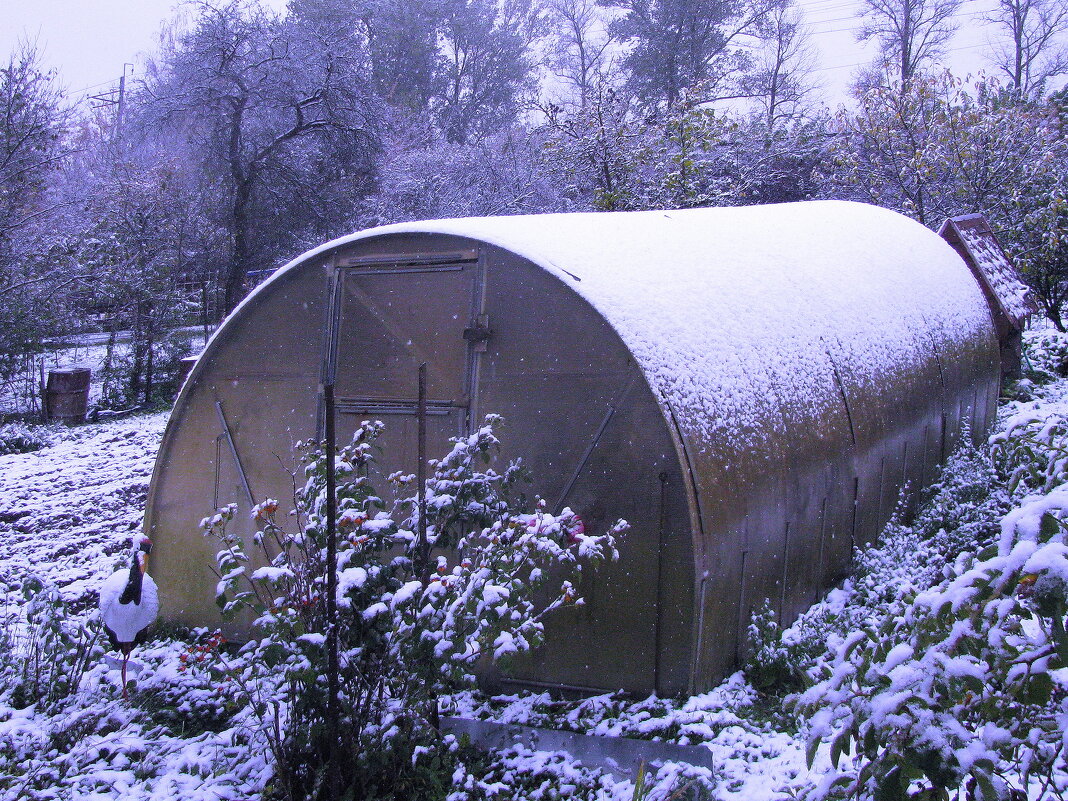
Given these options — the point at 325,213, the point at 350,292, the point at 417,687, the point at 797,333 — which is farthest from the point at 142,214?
the point at 417,687

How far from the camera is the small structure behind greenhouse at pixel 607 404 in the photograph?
4.63 metres

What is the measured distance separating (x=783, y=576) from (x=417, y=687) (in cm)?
254

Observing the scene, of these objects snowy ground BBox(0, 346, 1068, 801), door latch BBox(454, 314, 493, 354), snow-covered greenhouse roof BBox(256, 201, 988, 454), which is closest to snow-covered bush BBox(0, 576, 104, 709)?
snowy ground BBox(0, 346, 1068, 801)

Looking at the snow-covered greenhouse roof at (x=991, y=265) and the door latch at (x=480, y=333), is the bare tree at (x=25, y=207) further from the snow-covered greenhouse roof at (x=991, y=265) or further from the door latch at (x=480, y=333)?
the snow-covered greenhouse roof at (x=991, y=265)

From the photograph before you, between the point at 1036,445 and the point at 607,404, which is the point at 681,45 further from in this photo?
the point at 1036,445

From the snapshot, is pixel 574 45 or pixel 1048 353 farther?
pixel 574 45

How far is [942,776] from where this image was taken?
68.6 inches

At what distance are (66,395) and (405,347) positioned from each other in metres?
10.1

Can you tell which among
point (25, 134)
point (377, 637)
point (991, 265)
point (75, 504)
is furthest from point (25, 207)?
point (991, 265)

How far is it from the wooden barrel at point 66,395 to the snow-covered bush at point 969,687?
13591 millimetres

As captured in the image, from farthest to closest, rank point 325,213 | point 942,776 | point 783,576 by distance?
point 325,213, point 783,576, point 942,776

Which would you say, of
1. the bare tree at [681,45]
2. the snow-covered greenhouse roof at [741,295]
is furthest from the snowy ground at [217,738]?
the bare tree at [681,45]

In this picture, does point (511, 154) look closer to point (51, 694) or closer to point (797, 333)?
point (797, 333)

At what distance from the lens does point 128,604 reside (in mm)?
4914
